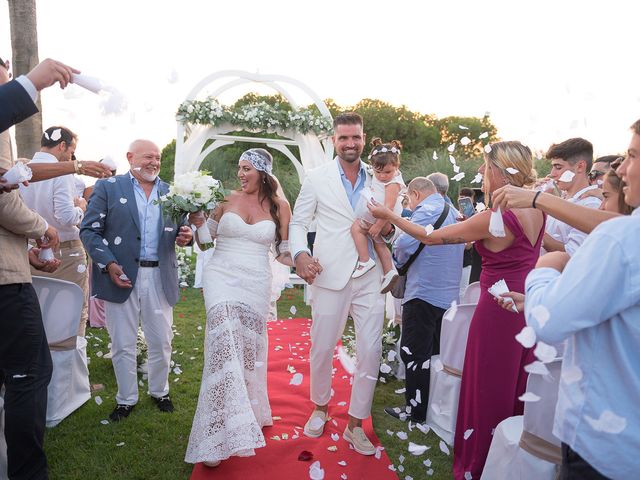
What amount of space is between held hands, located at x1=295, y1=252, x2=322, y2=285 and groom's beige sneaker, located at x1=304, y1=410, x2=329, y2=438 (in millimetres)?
1220

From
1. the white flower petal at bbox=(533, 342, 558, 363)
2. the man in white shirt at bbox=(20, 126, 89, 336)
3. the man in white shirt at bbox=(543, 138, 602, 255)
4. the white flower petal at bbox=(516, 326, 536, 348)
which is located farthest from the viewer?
the man in white shirt at bbox=(20, 126, 89, 336)

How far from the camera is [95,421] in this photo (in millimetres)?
4477

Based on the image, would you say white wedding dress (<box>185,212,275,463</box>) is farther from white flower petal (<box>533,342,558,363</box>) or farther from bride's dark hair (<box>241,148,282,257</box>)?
white flower petal (<box>533,342,558,363</box>)

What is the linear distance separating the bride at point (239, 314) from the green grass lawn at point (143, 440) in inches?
17.4

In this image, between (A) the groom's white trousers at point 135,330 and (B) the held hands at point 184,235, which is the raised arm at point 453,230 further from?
(A) the groom's white trousers at point 135,330

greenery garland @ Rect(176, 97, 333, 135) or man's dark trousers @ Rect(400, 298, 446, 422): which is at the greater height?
greenery garland @ Rect(176, 97, 333, 135)

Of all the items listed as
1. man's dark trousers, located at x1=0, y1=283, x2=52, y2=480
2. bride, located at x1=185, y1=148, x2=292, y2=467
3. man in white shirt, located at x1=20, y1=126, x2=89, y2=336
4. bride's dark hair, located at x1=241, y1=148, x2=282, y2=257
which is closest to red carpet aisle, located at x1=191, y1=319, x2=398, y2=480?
bride, located at x1=185, y1=148, x2=292, y2=467

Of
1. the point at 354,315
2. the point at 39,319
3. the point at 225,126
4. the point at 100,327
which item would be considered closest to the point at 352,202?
the point at 354,315

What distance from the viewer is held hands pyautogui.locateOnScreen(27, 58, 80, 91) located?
249 cm

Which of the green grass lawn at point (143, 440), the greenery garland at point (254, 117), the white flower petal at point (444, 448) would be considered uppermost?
the greenery garland at point (254, 117)

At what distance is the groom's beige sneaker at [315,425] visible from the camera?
442cm

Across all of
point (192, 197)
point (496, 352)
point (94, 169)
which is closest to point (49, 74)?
point (94, 169)

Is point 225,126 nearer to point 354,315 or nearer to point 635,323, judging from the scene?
point 354,315

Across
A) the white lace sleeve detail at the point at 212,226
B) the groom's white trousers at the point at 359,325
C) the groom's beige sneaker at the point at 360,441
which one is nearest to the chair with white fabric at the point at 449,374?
the groom's white trousers at the point at 359,325
